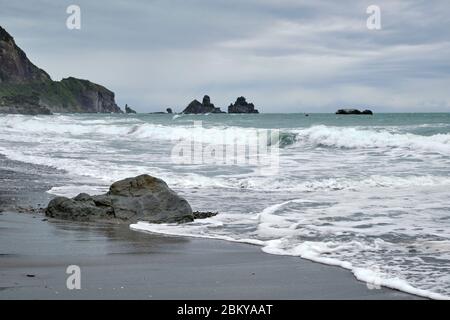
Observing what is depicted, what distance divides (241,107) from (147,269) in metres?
123

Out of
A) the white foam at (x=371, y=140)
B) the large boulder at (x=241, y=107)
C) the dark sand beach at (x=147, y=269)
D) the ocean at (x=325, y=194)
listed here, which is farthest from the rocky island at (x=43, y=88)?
the dark sand beach at (x=147, y=269)

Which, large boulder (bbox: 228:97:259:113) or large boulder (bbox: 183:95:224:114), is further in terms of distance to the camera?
large boulder (bbox: 183:95:224:114)

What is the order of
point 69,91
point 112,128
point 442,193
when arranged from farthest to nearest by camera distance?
point 69,91
point 112,128
point 442,193

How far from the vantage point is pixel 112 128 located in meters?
46.0

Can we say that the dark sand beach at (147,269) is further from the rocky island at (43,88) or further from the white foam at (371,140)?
the rocky island at (43,88)

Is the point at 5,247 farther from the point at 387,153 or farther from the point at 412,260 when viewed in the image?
the point at 387,153

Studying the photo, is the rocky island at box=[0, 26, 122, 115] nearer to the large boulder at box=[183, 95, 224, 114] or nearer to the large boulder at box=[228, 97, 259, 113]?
the large boulder at box=[183, 95, 224, 114]

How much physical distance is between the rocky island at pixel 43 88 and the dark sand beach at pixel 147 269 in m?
110

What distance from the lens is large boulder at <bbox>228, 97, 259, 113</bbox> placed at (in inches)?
5054

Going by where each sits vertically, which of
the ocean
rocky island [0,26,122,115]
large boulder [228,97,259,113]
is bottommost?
the ocean

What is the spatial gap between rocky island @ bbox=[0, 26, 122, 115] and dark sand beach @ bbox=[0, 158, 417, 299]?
109784mm

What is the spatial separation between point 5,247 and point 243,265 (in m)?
2.72

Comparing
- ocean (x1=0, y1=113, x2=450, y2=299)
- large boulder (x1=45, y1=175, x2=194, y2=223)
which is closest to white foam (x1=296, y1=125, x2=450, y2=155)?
ocean (x1=0, y1=113, x2=450, y2=299)
